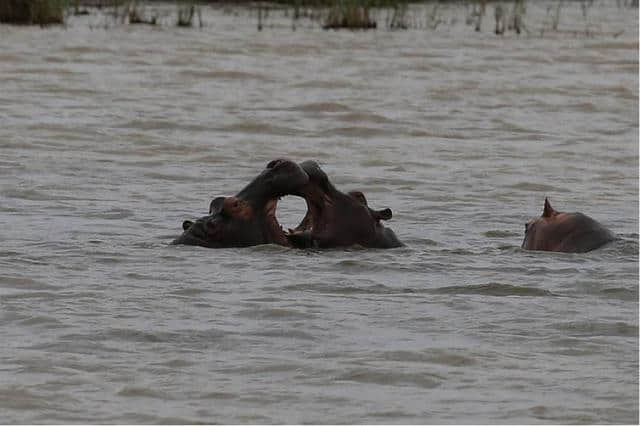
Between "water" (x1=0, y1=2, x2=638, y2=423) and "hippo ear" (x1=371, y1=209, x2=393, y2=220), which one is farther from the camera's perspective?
"hippo ear" (x1=371, y1=209, x2=393, y2=220)

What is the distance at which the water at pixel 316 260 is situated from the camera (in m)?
4.16

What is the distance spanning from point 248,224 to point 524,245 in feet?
3.68

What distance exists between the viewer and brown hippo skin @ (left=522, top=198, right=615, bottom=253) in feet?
20.3

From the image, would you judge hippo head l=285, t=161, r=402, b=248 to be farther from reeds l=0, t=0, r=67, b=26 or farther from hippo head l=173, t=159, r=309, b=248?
reeds l=0, t=0, r=67, b=26

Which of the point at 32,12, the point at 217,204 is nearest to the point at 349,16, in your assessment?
the point at 32,12

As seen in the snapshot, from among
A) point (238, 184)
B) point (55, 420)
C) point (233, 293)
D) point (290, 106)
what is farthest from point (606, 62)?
point (55, 420)

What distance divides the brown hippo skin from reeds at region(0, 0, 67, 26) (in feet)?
49.7

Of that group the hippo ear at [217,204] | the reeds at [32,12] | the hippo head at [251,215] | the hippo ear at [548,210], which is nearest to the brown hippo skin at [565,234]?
the hippo ear at [548,210]

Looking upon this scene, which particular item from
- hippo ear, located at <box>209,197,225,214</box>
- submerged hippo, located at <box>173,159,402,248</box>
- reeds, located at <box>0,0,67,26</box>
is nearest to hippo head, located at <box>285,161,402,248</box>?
submerged hippo, located at <box>173,159,402,248</box>

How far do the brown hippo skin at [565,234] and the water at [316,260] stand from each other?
2.6 inches

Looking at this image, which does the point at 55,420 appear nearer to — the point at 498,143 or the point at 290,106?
the point at 498,143

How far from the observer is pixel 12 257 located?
6145 millimetres

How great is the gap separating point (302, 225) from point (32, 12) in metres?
15.2

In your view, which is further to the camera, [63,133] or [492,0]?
[492,0]
